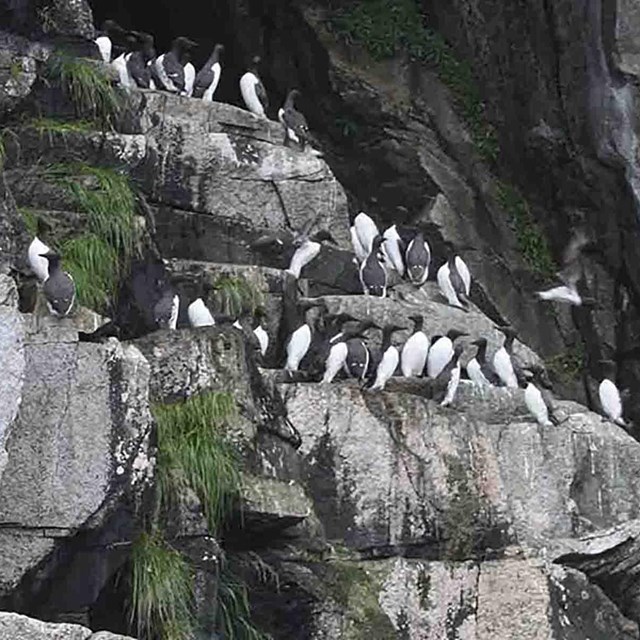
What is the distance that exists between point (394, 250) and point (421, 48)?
3.05 metres

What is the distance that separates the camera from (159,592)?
8836 millimetres

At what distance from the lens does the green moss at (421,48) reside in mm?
16797

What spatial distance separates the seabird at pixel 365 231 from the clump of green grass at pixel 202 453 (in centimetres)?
487

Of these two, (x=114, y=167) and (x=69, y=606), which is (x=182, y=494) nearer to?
(x=69, y=606)

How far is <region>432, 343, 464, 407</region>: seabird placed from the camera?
38.6 ft

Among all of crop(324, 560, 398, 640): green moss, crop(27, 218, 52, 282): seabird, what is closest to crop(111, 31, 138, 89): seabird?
crop(27, 218, 52, 282): seabird

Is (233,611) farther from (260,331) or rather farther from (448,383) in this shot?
(260,331)

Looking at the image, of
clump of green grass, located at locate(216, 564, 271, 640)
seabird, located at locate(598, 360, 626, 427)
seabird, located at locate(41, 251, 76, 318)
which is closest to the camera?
seabird, located at locate(41, 251, 76, 318)

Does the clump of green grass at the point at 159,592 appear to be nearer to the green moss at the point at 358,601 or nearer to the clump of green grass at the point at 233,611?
the clump of green grass at the point at 233,611

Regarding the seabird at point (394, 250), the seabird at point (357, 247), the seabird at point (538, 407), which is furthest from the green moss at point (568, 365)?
the seabird at point (538, 407)

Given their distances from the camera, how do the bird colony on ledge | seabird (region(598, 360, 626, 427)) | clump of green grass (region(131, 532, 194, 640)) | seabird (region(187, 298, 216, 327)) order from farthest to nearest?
seabird (region(598, 360, 626, 427)) → the bird colony on ledge → seabird (region(187, 298, 216, 327)) → clump of green grass (region(131, 532, 194, 640))

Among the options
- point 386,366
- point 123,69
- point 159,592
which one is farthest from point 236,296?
point 159,592

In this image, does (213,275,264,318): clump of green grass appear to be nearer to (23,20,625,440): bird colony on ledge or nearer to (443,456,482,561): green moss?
(23,20,625,440): bird colony on ledge

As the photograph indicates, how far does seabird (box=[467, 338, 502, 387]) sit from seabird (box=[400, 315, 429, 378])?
389 millimetres
